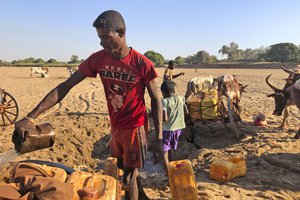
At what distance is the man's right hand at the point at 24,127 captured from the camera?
8.05ft

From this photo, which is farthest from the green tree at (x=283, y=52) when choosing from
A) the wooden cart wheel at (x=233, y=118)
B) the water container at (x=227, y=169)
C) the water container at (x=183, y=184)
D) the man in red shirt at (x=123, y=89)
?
the man in red shirt at (x=123, y=89)

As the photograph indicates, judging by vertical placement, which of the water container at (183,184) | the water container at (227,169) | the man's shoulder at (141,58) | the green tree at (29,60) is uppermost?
the green tree at (29,60)

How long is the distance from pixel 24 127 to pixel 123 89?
2.97 feet

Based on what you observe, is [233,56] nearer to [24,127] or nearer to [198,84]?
[198,84]

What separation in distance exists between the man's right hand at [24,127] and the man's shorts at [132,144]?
0.85 metres

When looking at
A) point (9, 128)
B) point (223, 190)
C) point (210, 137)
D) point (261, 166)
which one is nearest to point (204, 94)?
Result: point (210, 137)

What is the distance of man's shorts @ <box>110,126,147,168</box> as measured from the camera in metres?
3.06

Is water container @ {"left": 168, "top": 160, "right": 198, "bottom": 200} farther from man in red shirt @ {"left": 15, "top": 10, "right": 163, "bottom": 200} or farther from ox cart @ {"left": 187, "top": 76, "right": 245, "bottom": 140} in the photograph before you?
ox cart @ {"left": 187, "top": 76, "right": 245, "bottom": 140}

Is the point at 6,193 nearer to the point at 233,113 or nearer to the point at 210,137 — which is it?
the point at 233,113

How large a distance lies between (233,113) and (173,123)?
2297 millimetres

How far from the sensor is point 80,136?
24.9ft

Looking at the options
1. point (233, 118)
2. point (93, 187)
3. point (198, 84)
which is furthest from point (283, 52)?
point (93, 187)

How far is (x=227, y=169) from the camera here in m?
4.62

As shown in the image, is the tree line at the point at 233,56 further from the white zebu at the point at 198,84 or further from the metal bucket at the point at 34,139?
the metal bucket at the point at 34,139
